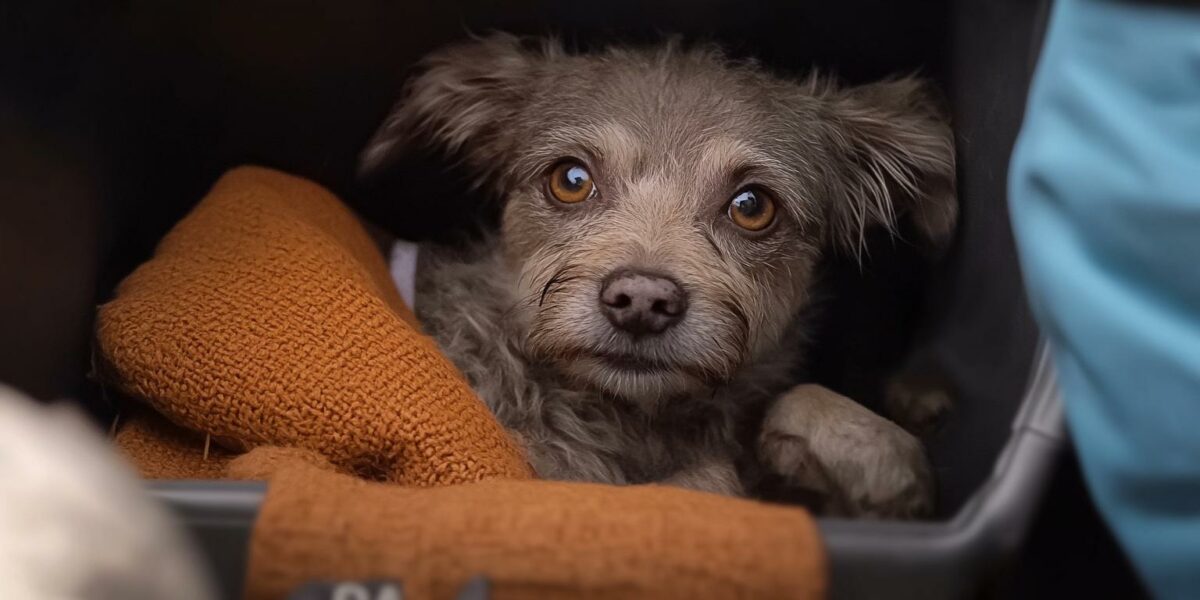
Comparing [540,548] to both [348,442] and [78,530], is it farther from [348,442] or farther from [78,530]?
[348,442]

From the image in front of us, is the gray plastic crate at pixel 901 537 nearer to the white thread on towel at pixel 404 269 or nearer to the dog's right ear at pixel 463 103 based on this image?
the white thread on towel at pixel 404 269

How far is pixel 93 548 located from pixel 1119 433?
1189 mm

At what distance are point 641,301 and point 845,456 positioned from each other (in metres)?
0.45

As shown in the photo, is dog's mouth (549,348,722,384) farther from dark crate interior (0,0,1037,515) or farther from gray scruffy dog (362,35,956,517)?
dark crate interior (0,0,1037,515)

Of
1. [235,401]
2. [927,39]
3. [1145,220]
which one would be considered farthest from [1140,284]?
[235,401]

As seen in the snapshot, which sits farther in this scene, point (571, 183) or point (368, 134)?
point (368, 134)

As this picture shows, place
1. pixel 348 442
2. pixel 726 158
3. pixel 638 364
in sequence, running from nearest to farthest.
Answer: pixel 348 442 → pixel 638 364 → pixel 726 158

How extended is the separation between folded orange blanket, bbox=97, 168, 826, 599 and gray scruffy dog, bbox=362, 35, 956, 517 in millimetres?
226

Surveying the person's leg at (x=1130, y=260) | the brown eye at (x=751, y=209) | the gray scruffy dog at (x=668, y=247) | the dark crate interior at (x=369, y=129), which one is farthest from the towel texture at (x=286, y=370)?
the person's leg at (x=1130, y=260)

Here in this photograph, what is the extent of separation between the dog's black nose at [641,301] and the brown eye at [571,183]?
1.13 ft

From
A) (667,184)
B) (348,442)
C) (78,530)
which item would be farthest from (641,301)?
(78,530)

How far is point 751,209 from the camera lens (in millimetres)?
2148

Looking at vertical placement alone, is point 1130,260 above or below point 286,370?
above

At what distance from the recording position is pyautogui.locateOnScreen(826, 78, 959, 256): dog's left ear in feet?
7.32
